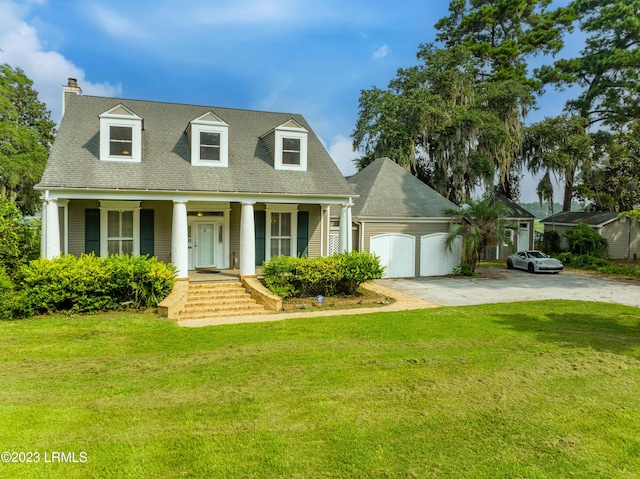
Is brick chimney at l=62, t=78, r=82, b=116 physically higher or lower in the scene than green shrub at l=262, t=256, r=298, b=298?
higher

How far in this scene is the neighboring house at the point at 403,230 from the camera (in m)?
18.6

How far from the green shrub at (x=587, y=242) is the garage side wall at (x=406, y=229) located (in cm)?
1133

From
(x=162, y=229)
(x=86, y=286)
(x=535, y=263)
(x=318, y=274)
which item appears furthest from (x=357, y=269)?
(x=535, y=263)

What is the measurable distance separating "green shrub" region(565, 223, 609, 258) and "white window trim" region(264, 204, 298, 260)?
19459mm

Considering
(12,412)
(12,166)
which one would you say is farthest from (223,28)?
(12,166)

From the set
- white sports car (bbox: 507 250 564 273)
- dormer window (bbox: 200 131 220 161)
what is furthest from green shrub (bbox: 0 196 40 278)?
white sports car (bbox: 507 250 564 273)

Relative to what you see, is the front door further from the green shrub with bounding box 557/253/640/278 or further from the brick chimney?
the green shrub with bounding box 557/253/640/278

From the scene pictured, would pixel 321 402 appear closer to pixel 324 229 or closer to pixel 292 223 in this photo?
pixel 292 223

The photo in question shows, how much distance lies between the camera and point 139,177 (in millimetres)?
12836

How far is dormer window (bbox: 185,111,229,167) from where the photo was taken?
550 inches

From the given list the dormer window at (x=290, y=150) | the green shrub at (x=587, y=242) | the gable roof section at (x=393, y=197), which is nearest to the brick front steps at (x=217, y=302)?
the dormer window at (x=290, y=150)

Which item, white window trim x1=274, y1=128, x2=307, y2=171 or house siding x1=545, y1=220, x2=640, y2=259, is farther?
house siding x1=545, y1=220, x2=640, y2=259

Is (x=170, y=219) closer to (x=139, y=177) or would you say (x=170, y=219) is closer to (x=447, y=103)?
(x=139, y=177)

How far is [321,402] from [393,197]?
51.8 ft
